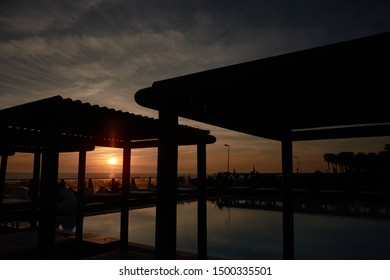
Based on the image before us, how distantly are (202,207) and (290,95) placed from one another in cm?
319

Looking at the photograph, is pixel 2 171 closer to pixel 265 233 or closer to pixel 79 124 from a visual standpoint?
pixel 79 124

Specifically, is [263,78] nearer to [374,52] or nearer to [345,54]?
[345,54]

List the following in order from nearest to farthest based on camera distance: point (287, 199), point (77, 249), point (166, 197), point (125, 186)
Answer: point (166, 197) < point (287, 199) < point (77, 249) < point (125, 186)

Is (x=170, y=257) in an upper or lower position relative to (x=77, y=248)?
upper

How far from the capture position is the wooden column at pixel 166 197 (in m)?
2.63

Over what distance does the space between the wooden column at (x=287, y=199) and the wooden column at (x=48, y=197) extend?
4.59 m

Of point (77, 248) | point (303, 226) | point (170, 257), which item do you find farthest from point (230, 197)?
point (170, 257)

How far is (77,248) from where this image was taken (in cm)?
748

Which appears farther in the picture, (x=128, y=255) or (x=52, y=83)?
(x=52, y=83)

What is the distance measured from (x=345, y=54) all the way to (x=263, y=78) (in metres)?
0.65

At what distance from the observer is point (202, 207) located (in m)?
5.84

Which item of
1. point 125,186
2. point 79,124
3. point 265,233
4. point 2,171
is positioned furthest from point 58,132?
point 265,233

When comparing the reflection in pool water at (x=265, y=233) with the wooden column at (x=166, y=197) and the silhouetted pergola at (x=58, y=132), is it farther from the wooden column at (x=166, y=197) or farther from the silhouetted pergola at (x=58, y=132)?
the wooden column at (x=166, y=197)

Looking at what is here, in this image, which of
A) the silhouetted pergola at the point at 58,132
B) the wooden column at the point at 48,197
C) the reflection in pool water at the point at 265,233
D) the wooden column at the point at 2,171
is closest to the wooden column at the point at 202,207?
the silhouetted pergola at the point at 58,132
